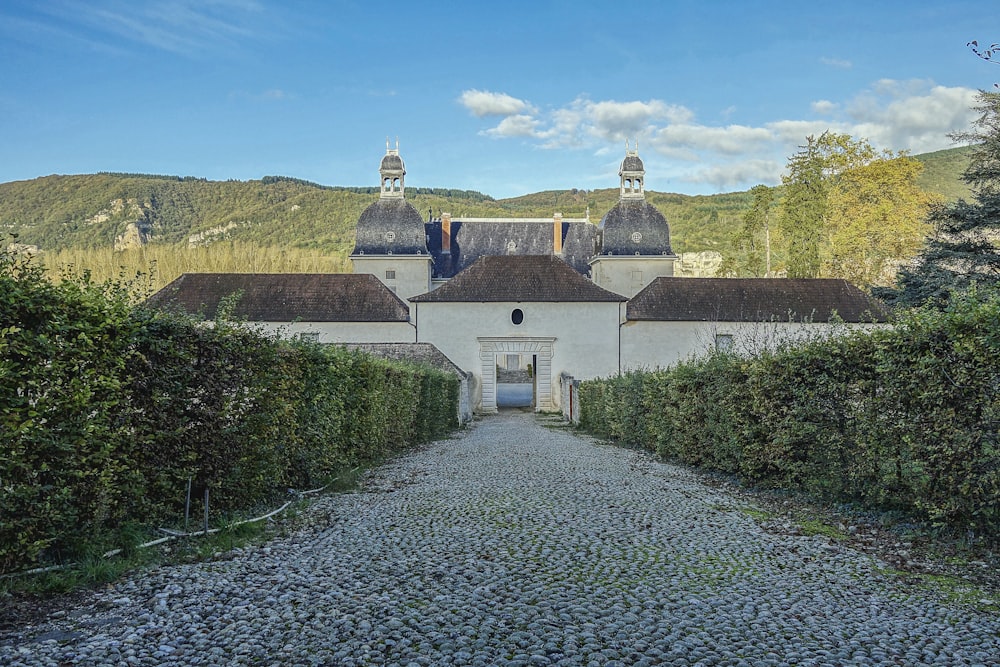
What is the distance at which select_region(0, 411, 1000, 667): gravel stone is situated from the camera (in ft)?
12.2

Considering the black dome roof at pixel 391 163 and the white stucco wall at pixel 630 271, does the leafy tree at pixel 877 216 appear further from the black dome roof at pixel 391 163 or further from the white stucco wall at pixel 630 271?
the black dome roof at pixel 391 163

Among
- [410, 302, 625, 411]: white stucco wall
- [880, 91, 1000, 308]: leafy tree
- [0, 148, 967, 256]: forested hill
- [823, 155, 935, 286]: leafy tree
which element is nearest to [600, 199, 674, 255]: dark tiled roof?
[410, 302, 625, 411]: white stucco wall

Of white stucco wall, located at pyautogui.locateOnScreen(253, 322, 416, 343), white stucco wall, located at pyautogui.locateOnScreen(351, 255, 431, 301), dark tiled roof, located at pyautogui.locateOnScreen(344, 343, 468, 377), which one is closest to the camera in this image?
dark tiled roof, located at pyautogui.locateOnScreen(344, 343, 468, 377)

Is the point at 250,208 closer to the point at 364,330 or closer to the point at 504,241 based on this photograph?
the point at 504,241

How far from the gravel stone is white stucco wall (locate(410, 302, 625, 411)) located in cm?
2851

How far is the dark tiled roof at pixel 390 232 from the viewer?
43000 mm

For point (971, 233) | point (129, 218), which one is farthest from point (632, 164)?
point (129, 218)

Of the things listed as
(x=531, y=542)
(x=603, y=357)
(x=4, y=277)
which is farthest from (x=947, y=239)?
(x=4, y=277)

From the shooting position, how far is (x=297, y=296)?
38.3 m

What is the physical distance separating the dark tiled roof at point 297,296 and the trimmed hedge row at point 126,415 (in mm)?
27947

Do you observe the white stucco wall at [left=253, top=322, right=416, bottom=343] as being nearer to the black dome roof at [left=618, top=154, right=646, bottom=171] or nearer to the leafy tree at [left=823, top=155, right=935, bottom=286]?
the black dome roof at [left=618, top=154, right=646, bottom=171]

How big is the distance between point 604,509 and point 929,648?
4401 mm

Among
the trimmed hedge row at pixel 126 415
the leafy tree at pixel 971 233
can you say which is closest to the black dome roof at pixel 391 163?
the leafy tree at pixel 971 233

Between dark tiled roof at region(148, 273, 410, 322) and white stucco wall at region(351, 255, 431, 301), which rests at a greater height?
white stucco wall at region(351, 255, 431, 301)
